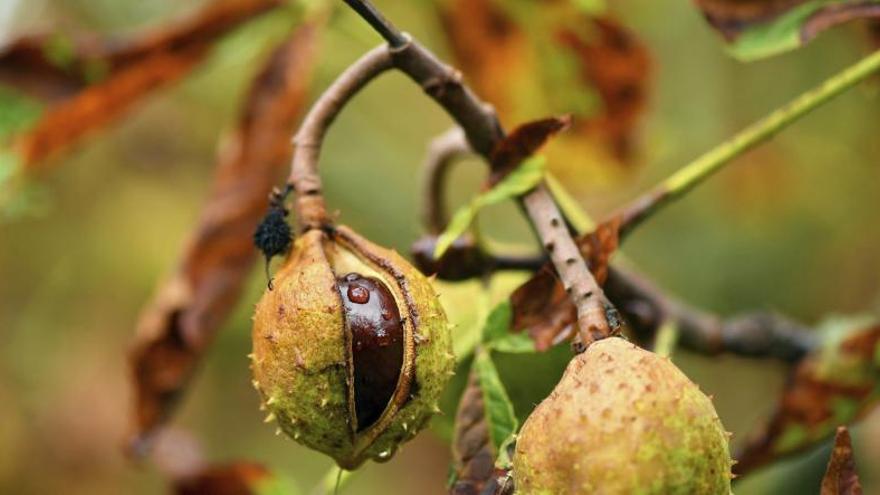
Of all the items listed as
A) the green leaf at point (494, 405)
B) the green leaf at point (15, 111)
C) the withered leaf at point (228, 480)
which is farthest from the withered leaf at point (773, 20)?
A: the green leaf at point (15, 111)

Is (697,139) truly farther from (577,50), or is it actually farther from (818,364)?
(818,364)

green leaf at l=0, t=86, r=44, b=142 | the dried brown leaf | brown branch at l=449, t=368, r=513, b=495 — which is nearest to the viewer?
brown branch at l=449, t=368, r=513, b=495

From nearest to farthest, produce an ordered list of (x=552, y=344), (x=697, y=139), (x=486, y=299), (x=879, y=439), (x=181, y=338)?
1. (x=552, y=344)
2. (x=486, y=299)
3. (x=181, y=338)
4. (x=879, y=439)
5. (x=697, y=139)

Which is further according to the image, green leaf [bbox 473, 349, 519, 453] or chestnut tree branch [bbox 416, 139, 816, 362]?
chestnut tree branch [bbox 416, 139, 816, 362]

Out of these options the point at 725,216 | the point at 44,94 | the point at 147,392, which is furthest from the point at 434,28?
the point at 725,216

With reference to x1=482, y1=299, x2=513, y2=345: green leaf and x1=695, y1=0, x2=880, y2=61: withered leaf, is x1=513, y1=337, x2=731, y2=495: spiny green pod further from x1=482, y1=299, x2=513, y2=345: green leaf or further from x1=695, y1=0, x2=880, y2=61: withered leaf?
x1=695, y1=0, x2=880, y2=61: withered leaf

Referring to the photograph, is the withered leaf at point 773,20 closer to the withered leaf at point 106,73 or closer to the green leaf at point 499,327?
the green leaf at point 499,327

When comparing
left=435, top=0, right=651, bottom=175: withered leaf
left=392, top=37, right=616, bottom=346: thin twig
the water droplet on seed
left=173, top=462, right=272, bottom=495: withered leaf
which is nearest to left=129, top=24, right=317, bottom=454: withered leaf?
left=173, top=462, right=272, bottom=495: withered leaf
